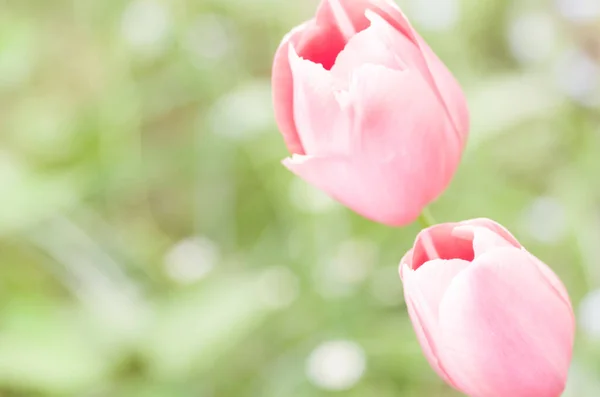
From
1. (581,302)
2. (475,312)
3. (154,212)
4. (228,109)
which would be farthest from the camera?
(154,212)

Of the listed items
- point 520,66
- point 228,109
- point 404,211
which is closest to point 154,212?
point 228,109

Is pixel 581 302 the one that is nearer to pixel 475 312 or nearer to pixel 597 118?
pixel 597 118

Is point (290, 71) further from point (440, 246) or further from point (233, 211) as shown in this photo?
point (233, 211)

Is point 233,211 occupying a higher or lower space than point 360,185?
higher

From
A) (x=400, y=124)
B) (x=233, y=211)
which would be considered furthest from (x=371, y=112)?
(x=233, y=211)

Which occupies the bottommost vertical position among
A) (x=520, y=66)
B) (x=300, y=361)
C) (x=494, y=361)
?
(x=494, y=361)

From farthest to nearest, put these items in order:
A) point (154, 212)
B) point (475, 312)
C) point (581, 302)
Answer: point (154, 212) → point (581, 302) → point (475, 312)

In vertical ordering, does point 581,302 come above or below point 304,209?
below

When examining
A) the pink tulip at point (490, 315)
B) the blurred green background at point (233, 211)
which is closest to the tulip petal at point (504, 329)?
the pink tulip at point (490, 315)
